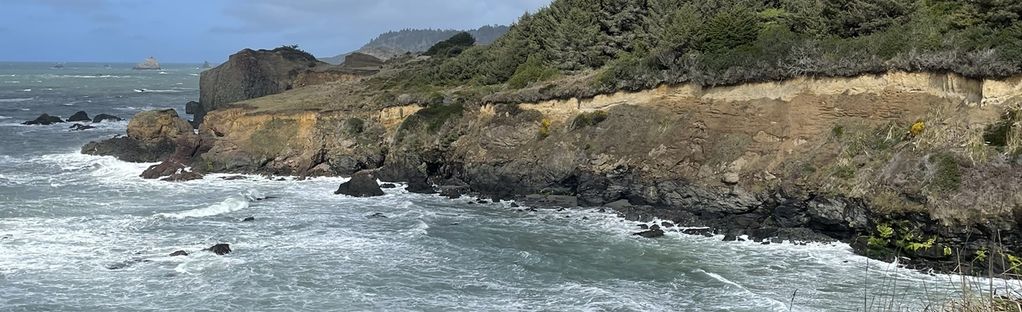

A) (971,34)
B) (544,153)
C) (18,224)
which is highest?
(971,34)

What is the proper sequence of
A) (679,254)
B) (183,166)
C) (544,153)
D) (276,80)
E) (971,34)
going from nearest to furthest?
1. (679,254)
2. (971,34)
3. (544,153)
4. (183,166)
5. (276,80)

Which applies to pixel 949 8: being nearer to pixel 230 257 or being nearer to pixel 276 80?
pixel 230 257

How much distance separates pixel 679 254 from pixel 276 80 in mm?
46935

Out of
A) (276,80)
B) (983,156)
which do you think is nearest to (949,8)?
(983,156)

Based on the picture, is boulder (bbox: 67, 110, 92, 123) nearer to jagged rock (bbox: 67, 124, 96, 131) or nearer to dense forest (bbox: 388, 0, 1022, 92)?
jagged rock (bbox: 67, 124, 96, 131)

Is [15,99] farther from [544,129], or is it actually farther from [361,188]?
[544,129]

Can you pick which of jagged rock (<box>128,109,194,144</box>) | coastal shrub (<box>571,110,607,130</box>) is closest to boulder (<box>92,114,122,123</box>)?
jagged rock (<box>128,109,194,144</box>)

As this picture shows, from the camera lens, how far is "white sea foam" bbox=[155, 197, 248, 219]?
3164 centimetres

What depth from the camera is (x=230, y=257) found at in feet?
80.5

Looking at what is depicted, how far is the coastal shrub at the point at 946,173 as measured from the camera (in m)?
24.0

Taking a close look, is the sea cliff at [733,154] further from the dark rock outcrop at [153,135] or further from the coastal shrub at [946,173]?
the dark rock outcrop at [153,135]

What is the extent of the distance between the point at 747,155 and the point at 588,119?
847cm

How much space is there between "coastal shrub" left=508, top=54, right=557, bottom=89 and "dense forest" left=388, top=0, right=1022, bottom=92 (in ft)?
0.27

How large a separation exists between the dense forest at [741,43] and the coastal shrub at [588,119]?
1.16 meters
